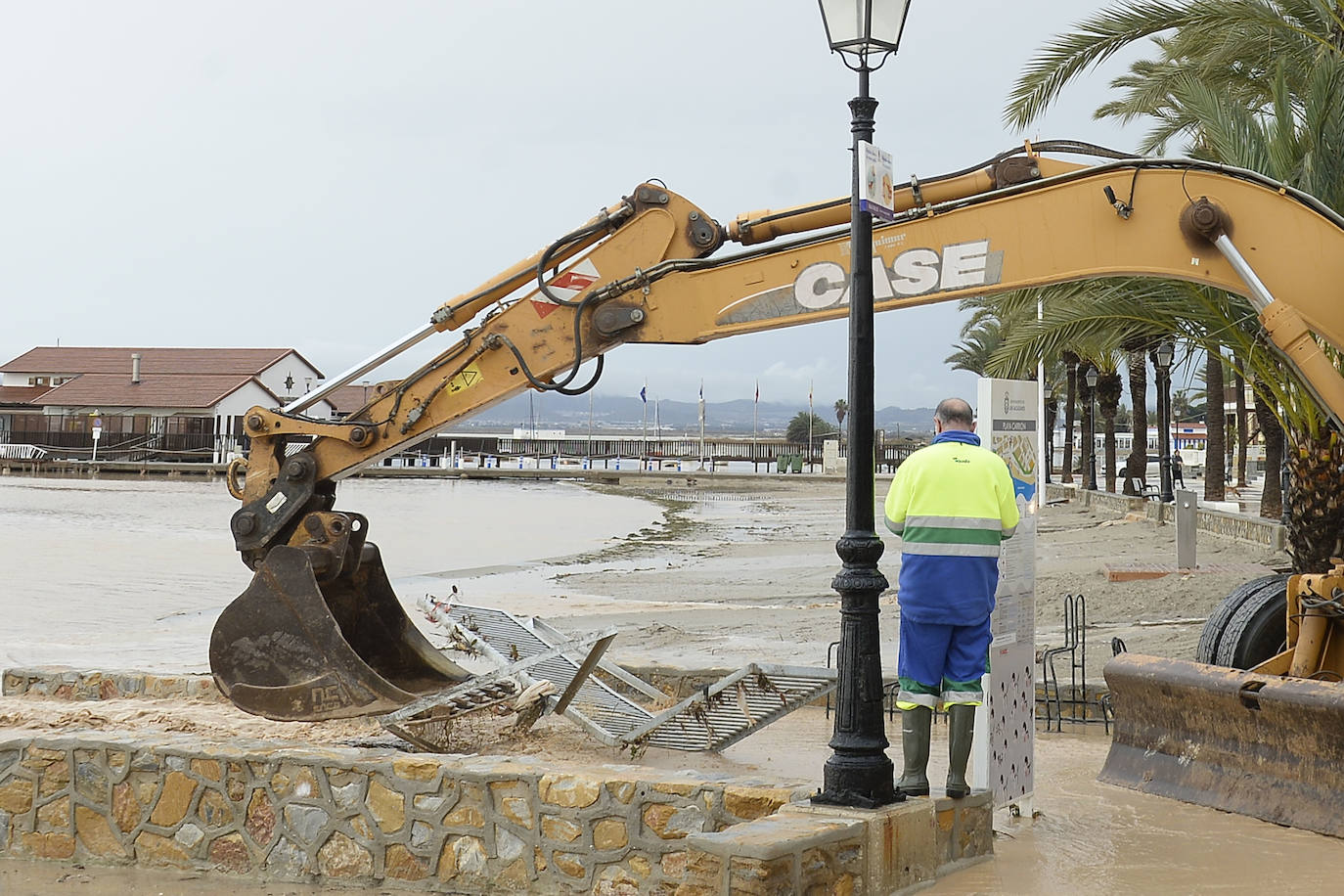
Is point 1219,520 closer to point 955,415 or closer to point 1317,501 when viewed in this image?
point 1317,501

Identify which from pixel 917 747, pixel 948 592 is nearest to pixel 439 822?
pixel 917 747

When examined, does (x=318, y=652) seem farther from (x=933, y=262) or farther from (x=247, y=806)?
(x=933, y=262)

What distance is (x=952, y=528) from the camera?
247 inches

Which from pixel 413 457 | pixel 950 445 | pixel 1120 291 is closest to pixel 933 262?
pixel 950 445

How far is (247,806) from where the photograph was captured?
686 cm

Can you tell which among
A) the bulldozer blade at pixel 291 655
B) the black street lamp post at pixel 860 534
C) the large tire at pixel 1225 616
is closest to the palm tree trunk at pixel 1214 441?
the large tire at pixel 1225 616

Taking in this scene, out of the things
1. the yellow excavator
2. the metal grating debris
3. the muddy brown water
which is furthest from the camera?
the metal grating debris

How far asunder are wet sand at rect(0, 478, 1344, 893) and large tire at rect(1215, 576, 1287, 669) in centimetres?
107

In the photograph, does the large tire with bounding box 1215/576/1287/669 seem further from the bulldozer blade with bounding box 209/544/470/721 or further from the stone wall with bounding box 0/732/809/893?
the bulldozer blade with bounding box 209/544/470/721

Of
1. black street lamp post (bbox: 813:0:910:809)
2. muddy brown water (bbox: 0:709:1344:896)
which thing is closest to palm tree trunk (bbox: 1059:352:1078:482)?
muddy brown water (bbox: 0:709:1344:896)

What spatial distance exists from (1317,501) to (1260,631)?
6.13 meters

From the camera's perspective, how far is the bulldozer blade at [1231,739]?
6.78m

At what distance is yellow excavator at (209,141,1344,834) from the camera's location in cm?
709

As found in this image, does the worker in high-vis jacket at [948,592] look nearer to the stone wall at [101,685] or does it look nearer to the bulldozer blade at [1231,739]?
the bulldozer blade at [1231,739]
